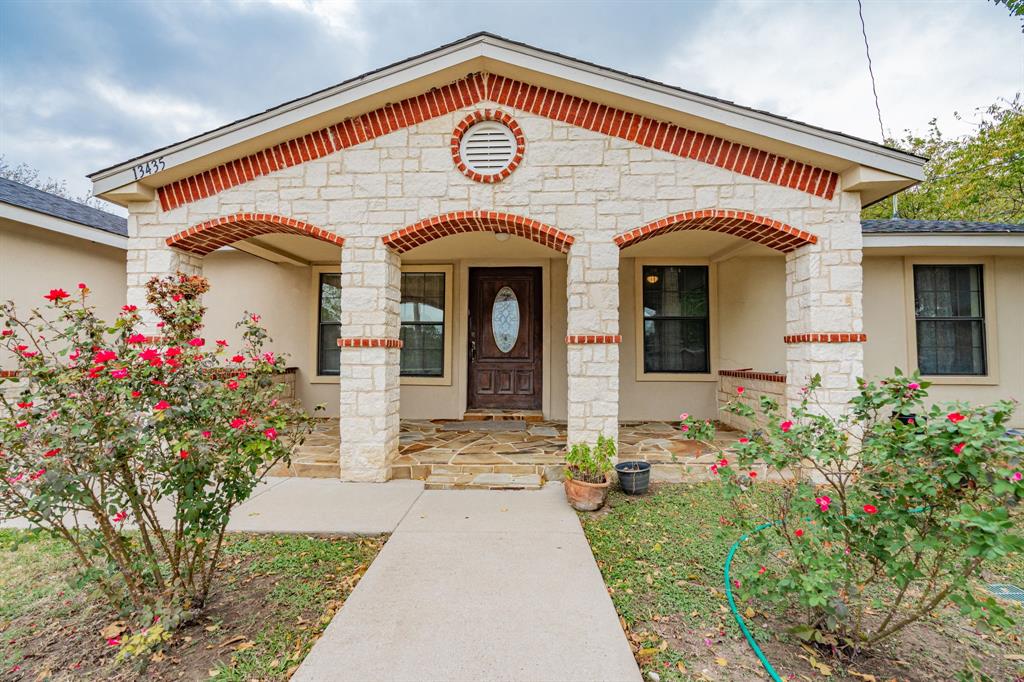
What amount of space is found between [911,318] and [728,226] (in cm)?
378

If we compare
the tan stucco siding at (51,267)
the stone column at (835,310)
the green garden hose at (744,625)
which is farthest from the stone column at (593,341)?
the tan stucco siding at (51,267)

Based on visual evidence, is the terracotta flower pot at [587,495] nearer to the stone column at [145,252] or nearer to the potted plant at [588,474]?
the potted plant at [588,474]

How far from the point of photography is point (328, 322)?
23.1 feet

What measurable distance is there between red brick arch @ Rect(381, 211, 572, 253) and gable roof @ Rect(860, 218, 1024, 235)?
4102 mm

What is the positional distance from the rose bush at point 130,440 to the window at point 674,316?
5644 mm

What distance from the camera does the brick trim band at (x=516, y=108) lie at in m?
4.18

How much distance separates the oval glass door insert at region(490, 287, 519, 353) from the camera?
22.6 feet

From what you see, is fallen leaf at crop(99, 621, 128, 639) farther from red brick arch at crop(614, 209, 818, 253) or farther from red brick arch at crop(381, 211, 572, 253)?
red brick arch at crop(614, 209, 818, 253)

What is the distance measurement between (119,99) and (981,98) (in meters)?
34.7

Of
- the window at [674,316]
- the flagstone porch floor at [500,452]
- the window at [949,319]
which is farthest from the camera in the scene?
the window at [674,316]

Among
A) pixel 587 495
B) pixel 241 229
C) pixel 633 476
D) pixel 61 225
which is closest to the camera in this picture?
pixel 587 495

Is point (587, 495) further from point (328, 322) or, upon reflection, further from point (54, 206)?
point (54, 206)

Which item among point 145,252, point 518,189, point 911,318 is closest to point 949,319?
point 911,318

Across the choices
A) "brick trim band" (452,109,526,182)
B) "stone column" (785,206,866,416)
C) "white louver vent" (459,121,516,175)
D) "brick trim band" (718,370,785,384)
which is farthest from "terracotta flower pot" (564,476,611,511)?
"white louver vent" (459,121,516,175)
